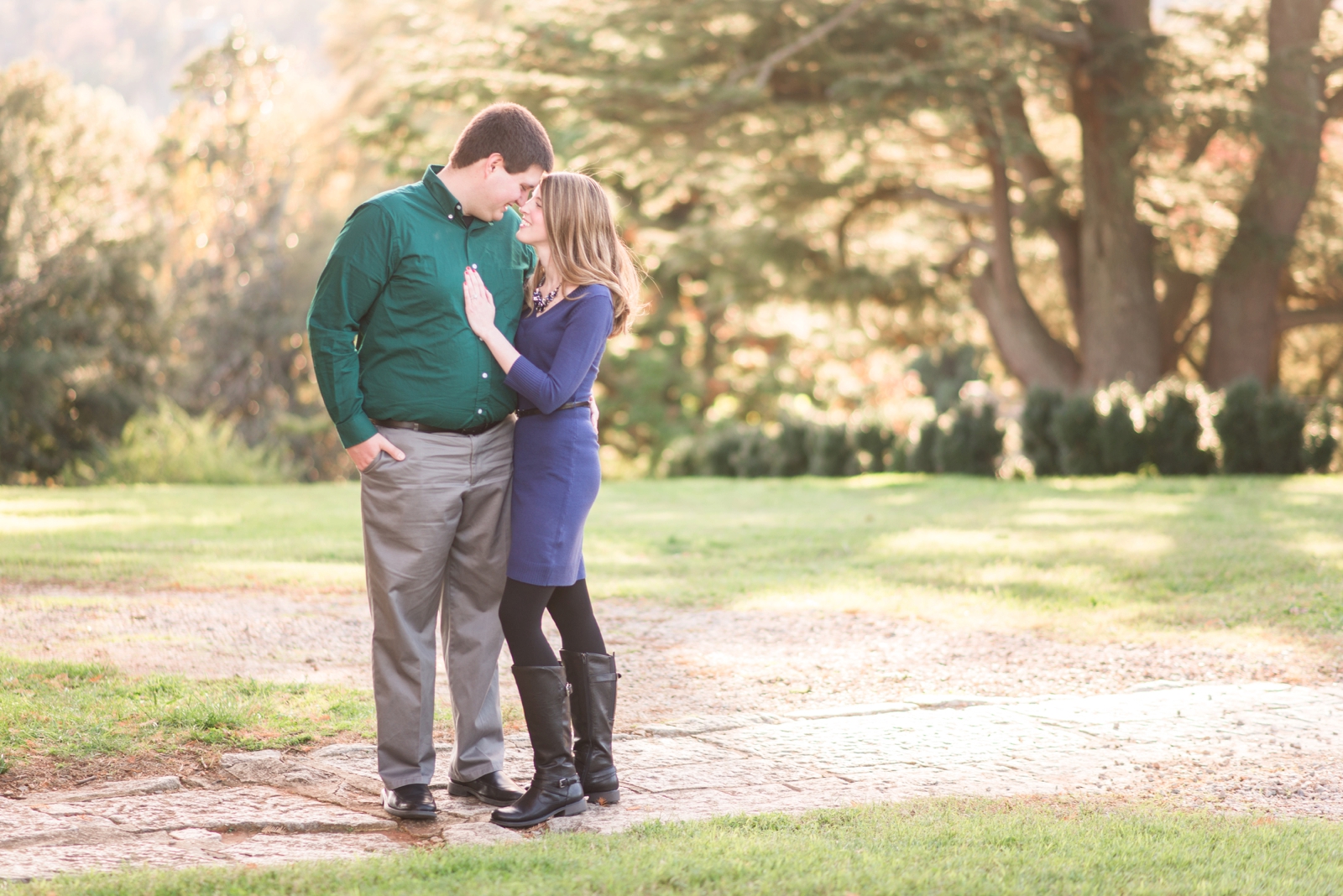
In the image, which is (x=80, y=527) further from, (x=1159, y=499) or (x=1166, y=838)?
(x=1159, y=499)

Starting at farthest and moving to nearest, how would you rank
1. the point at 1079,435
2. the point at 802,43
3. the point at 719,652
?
the point at 1079,435 → the point at 802,43 → the point at 719,652

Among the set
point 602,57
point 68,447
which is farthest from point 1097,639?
point 68,447

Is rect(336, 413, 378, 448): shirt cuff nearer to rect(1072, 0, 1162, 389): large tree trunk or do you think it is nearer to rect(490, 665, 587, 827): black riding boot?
rect(490, 665, 587, 827): black riding boot

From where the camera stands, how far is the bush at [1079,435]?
13648 mm

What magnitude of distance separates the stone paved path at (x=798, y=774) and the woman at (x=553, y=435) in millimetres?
192

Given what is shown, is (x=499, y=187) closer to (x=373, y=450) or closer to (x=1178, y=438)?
(x=373, y=450)

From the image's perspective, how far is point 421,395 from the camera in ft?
11.9

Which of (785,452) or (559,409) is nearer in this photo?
(559,409)

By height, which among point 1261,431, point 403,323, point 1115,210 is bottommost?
point 1261,431

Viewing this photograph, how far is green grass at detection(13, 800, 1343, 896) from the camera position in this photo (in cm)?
295

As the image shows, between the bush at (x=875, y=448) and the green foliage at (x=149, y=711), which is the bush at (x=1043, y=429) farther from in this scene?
the green foliage at (x=149, y=711)

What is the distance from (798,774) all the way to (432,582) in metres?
1.32

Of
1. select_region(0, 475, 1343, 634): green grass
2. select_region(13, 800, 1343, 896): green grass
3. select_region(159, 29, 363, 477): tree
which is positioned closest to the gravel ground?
select_region(0, 475, 1343, 634): green grass

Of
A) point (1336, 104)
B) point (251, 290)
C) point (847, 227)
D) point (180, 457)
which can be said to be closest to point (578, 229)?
point (180, 457)
